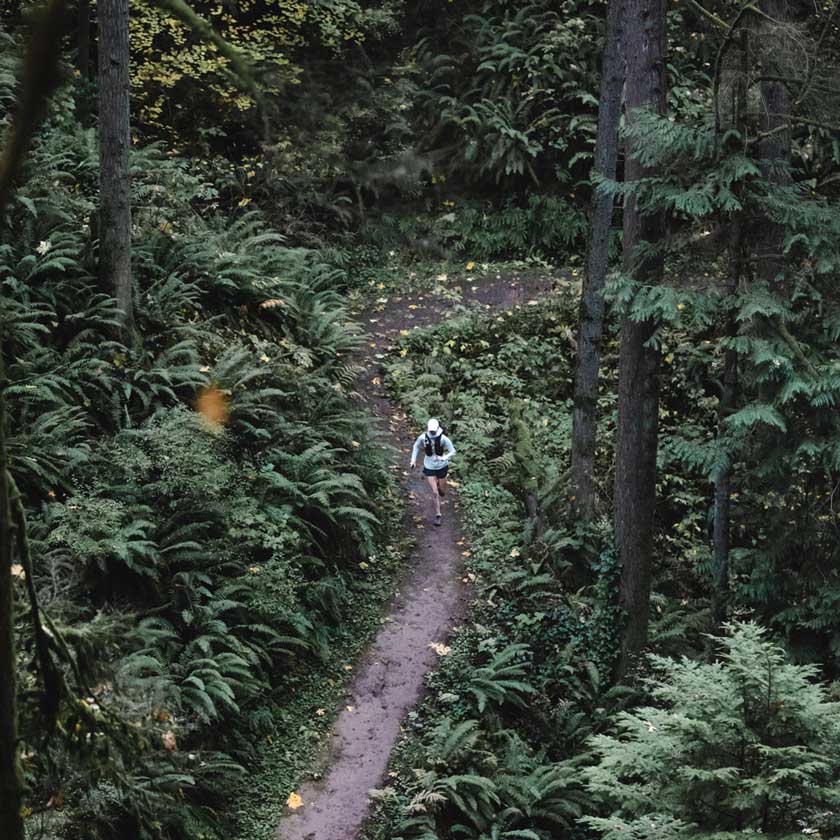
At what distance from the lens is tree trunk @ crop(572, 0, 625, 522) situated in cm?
1265

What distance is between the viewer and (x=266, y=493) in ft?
40.2

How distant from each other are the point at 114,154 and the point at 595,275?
23.6ft

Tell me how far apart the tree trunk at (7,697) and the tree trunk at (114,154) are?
1096 centimetres

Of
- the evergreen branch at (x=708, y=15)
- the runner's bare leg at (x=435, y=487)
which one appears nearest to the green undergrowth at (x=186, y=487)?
the runner's bare leg at (x=435, y=487)

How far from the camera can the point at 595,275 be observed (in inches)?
519

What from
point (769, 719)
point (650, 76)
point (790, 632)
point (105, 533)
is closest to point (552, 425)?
point (790, 632)

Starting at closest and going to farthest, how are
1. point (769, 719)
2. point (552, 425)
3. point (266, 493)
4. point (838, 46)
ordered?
point (769, 719), point (838, 46), point (266, 493), point (552, 425)

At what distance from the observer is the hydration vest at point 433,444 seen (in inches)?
554

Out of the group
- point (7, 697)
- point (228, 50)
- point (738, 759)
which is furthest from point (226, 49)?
point (738, 759)

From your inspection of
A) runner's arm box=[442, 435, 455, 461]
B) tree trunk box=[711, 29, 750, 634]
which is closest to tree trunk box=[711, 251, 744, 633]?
tree trunk box=[711, 29, 750, 634]

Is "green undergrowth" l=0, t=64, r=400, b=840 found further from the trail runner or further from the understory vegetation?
the trail runner

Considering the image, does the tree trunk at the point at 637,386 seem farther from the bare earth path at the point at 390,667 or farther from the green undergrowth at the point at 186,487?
the green undergrowth at the point at 186,487

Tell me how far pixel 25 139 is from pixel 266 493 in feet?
35.2

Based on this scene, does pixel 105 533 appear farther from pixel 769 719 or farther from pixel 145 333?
pixel 769 719
